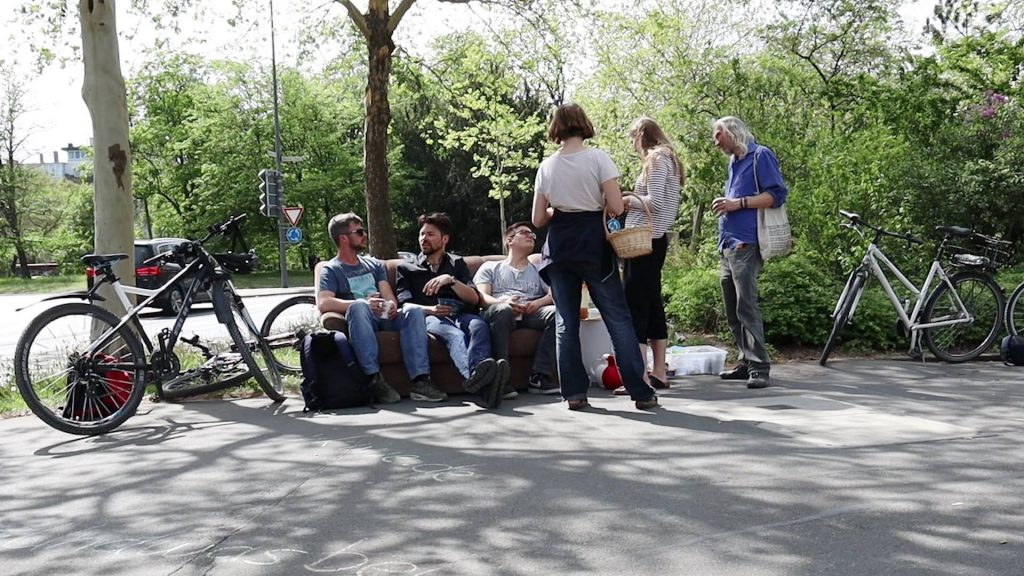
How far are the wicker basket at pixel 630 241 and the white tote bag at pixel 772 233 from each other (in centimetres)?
134

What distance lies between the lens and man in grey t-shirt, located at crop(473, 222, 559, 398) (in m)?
6.94

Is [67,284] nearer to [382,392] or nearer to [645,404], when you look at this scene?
[382,392]

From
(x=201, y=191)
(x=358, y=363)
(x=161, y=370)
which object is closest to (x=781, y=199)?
(x=358, y=363)

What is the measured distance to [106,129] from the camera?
303 inches

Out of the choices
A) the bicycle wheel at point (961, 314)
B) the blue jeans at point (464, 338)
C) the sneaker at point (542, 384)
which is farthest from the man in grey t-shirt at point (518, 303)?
the bicycle wheel at point (961, 314)

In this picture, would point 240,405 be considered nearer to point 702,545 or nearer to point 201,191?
point 702,545

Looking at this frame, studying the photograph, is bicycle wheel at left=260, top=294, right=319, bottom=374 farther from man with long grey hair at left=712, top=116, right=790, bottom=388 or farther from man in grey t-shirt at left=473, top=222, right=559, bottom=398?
man with long grey hair at left=712, top=116, right=790, bottom=388

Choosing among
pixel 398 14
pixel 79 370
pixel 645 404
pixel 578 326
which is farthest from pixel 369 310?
pixel 398 14

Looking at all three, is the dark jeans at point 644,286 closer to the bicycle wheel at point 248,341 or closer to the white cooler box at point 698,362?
the white cooler box at point 698,362

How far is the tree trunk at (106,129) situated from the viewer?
25.2ft

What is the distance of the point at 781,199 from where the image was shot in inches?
280

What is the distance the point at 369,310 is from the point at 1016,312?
5.78m

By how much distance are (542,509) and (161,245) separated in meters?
19.1

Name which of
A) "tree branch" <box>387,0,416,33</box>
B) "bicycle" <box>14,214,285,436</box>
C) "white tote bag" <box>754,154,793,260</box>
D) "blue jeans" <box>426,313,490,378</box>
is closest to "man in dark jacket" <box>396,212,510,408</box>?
"blue jeans" <box>426,313,490,378</box>
